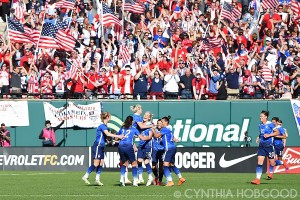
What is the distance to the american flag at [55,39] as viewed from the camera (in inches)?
1561

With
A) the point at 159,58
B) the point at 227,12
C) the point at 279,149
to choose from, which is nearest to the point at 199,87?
the point at 159,58

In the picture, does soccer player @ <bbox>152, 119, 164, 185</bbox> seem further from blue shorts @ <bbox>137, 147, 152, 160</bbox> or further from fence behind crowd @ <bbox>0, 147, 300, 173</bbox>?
fence behind crowd @ <bbox>0, 147, 300, 173</bbox>

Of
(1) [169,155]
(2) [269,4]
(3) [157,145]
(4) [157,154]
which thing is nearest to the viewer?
(1) [169,155]

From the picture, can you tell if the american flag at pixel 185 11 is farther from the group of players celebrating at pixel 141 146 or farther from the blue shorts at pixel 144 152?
the blue shorts at pixel 144 152

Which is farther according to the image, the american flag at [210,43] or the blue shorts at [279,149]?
the american flag at [210,43]

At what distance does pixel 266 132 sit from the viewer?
3105 centimetres

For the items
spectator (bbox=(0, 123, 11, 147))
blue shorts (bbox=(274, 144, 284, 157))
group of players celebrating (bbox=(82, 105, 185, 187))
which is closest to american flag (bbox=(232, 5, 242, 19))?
blue shorts (bbox=(274, 144, 284, 157))

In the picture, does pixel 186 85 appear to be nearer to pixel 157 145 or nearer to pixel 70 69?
pixel 70 69

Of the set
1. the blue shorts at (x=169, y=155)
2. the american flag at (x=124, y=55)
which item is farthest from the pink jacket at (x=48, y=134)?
the blue shorts at (x=169, y=155)

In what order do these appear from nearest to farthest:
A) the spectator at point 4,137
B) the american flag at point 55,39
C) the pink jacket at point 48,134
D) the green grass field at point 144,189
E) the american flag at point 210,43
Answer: the green grass field at point 144,189 < the american flag at point 55,39 < the american flag at point 210,43 < the spectator at point 4,137 < the pink jacket at point 48,134

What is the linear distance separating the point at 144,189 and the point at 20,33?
13925 millimetres

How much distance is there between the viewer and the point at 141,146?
3030 centimetres

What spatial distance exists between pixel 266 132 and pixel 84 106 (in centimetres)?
1233

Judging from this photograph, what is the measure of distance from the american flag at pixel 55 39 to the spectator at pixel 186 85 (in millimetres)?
4524
